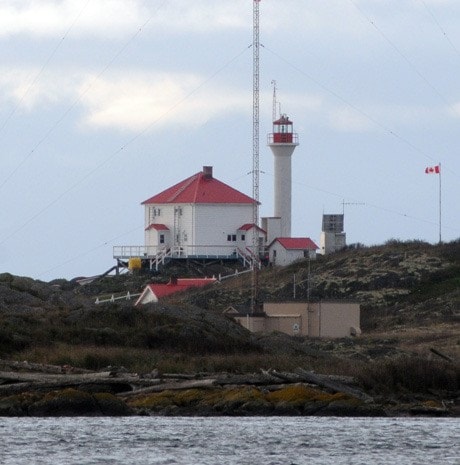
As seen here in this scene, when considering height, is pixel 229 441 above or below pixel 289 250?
below

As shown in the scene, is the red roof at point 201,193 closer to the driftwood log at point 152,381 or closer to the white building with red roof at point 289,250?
the white building with red roof at point 289,250

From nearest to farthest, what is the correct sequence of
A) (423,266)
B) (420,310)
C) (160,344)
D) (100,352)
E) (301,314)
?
1. (100,352)
2. (160,344)
3. (301,314)
4. (420,310)
5. (423,266)

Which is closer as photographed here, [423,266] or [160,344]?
[160,344]

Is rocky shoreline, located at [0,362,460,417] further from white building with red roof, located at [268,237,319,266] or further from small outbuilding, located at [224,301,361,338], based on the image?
white building with red roof, located at [268,237,319,266]

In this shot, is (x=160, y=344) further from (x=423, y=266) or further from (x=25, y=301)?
(x=423, y=266)

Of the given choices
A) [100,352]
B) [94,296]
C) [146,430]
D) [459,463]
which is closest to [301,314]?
[100,352]

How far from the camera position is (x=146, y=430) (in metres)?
37.2

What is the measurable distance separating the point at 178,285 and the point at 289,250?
36.3 feet

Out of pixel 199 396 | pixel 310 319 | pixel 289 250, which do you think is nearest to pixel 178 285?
pixel 289 250

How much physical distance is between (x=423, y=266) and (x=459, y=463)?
49075 mm

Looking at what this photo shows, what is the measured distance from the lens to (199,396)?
42125 mm

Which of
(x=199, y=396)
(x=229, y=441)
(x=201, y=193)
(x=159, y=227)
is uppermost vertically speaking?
(x=201, y=193)

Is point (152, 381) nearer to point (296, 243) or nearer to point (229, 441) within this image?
point (229, 441)

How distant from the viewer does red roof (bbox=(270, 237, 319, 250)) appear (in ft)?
296
